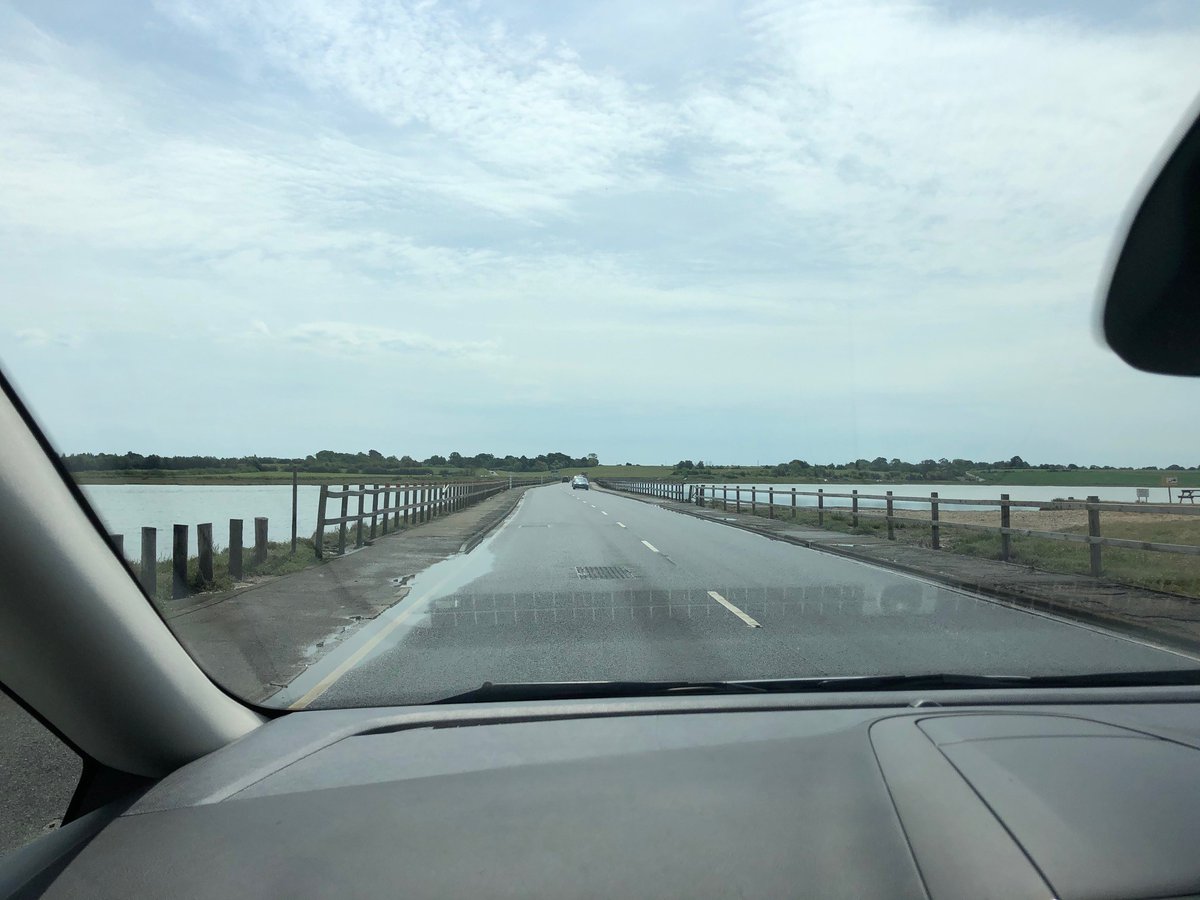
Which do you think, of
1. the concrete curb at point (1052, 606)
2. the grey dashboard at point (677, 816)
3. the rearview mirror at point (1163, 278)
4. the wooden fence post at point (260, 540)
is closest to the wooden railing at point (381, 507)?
the wooden fence post at point (260, 540)

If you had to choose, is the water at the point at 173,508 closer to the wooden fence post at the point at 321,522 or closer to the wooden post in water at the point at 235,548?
the wooden post in water at the point at 235,548

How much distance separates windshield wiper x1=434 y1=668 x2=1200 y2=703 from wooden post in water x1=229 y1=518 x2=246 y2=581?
320 inches

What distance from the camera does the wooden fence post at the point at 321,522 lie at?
16062 mm

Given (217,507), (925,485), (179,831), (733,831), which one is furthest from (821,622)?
(925,485)

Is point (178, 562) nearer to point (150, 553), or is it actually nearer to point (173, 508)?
point (150, 553)

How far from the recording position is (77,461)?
3.21 metres

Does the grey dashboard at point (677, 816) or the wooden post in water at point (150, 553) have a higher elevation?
the wooden post in water at point (150, 553)

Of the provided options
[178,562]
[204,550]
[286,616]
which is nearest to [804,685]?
[178,562]

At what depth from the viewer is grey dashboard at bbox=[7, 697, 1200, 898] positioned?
264 centimetres

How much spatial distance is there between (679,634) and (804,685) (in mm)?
3614

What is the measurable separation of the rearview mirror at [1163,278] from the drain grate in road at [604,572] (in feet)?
33.1

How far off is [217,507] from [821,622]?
5407mm

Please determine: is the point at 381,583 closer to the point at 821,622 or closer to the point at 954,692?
the point at 821,622

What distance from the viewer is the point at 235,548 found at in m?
11.8
